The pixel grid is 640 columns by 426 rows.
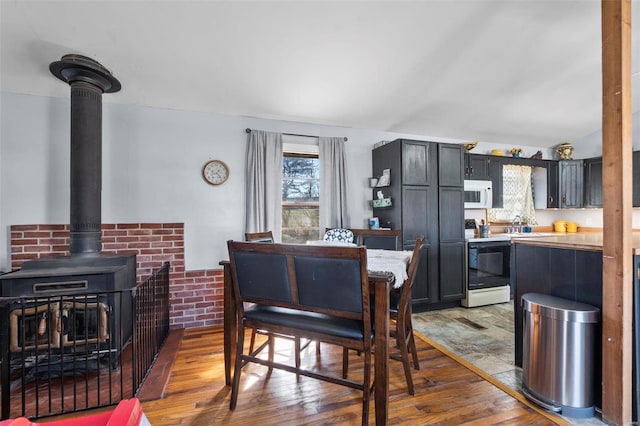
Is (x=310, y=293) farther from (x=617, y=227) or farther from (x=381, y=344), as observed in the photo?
(x=617, y=227)

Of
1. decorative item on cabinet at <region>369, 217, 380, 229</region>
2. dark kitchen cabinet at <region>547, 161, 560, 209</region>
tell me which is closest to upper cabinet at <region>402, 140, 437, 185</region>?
decorative item on cabinet at <region>369, 217, 380, 229</region>

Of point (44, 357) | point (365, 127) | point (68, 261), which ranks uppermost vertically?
point (365, 127)

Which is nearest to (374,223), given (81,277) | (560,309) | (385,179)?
(385,179)

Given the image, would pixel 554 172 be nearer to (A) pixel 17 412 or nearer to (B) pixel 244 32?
(B) pixel 244 32

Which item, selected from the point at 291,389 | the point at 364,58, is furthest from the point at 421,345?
the point at 364,58

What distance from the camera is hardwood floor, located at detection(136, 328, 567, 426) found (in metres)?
1.65

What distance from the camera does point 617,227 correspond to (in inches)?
61.3

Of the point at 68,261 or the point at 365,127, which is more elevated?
the point at 365,127

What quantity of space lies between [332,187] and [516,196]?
10.5 feet

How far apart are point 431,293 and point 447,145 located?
187cm

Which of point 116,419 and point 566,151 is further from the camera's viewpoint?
point 566,151

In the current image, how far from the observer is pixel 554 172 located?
4.57 m

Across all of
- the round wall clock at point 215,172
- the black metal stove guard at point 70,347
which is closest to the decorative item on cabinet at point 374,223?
the round wall clock at point 215,172

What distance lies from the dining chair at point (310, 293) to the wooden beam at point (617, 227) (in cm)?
135
